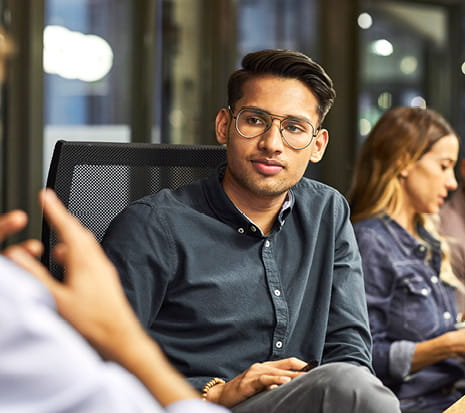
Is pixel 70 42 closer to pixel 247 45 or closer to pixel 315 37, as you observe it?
pixel 247 45

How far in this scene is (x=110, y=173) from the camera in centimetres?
185

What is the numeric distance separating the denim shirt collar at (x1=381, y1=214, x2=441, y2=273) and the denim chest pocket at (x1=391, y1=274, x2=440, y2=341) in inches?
3.6

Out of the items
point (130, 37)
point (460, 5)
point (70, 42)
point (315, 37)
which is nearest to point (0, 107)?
point (70, 42)

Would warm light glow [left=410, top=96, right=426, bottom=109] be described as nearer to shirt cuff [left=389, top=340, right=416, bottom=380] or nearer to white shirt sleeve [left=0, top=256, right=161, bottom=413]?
shirt cuff [left=389, top=340, right=416, bottom=380]

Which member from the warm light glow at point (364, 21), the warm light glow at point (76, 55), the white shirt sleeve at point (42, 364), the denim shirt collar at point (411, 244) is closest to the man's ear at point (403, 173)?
the denim shirt collar at point (411, 244)

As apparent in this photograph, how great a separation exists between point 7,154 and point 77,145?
2.60m

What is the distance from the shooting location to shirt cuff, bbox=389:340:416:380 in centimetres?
221

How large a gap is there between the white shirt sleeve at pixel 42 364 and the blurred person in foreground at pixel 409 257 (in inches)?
66.6

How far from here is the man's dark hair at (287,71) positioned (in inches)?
72.3

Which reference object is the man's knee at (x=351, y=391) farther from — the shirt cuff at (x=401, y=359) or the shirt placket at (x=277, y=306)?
the shirt cuff at (x=401, y=359)

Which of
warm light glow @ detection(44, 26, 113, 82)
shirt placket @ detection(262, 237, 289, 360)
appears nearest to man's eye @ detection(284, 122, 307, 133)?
shirt placket @ detection(262, 237, 289, 360)

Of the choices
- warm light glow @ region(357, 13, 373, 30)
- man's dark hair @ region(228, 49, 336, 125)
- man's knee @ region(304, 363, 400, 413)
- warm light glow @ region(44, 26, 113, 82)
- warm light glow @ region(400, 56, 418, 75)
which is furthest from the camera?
warm light glow @ region(400, 56, 418, 75)

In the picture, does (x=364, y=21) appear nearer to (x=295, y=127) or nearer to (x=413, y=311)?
(x=413, y=311)

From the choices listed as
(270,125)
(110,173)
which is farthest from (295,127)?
(110,173)
